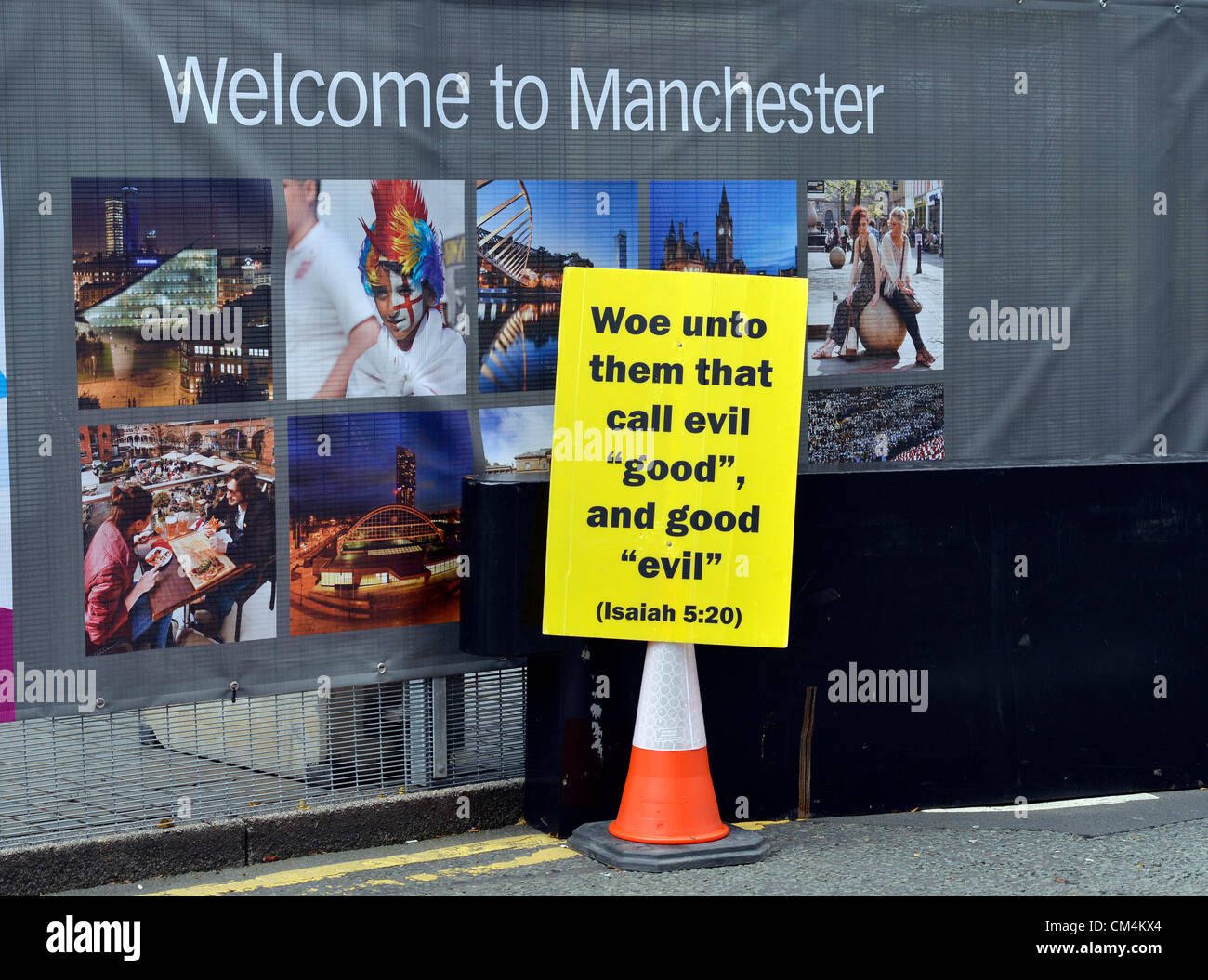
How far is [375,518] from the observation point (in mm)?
5965

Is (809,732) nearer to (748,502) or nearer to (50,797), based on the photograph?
(748,502)

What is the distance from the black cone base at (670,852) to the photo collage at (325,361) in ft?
3.58

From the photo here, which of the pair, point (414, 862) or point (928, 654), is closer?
point (414, 862)

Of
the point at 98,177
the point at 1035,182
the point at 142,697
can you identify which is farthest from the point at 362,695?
the point at 1035,182

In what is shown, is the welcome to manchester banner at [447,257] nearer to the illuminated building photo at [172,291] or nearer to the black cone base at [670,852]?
the illuminated building photo at [172,291]

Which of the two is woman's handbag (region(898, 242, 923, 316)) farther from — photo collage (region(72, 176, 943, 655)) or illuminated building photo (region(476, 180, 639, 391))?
illuminated building photo (region(476, 180, 639, 391))

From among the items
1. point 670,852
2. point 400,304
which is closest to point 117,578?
point 400,304

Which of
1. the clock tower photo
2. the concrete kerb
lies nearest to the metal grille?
the concrete kerb

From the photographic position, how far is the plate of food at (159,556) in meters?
5.58

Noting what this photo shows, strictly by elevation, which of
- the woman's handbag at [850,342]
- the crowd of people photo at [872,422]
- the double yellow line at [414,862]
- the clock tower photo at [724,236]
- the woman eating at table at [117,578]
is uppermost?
the clock tower photo at [724,236]

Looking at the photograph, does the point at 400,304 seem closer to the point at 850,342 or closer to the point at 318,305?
the point at 318,305

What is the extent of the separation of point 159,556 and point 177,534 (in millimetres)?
104

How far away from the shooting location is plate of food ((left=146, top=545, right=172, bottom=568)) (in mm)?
5582

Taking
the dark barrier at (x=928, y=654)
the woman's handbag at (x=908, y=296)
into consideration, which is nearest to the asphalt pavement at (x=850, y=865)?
the dark barrier at (x=928, y=654)
